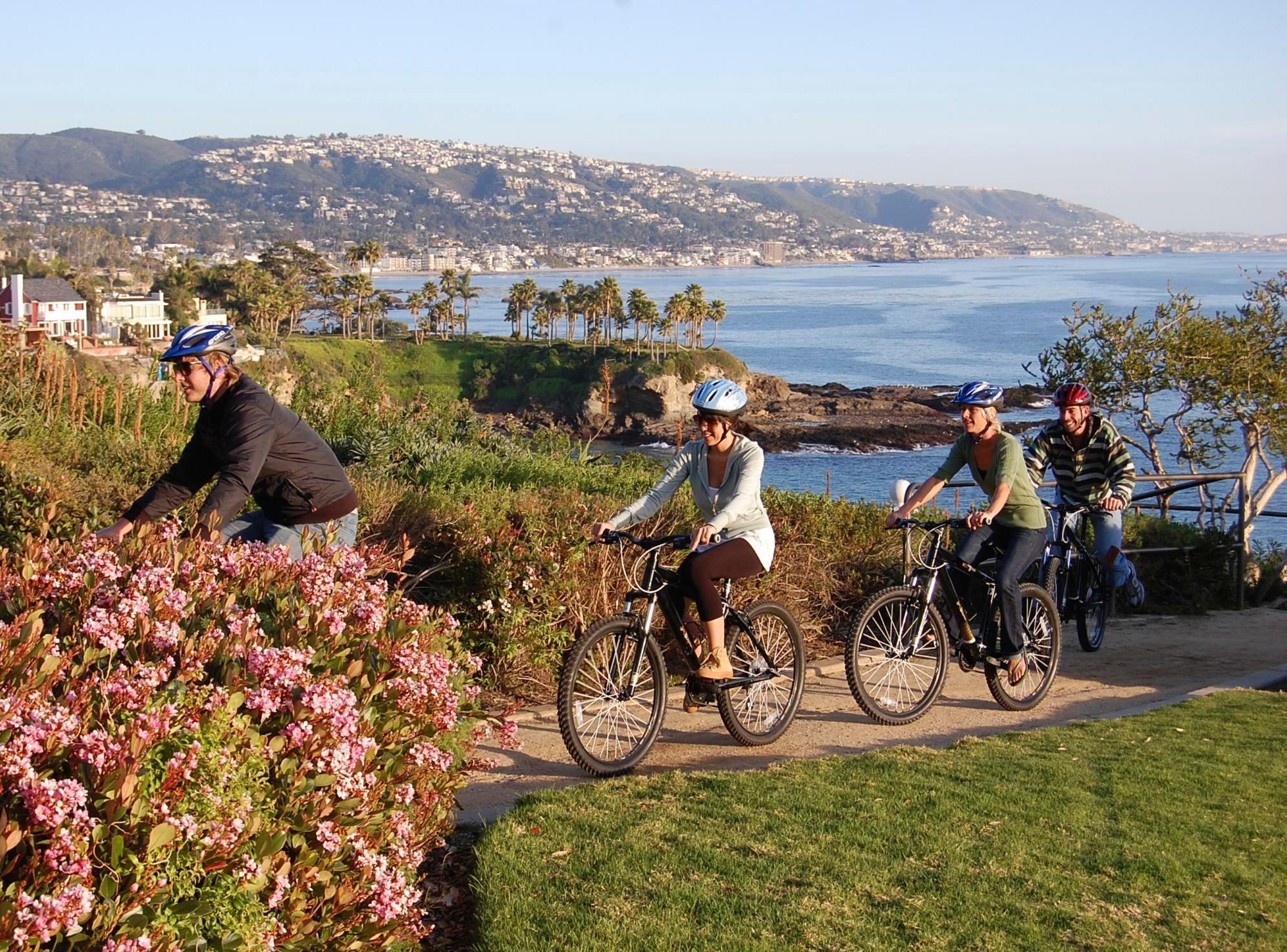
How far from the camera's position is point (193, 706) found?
3010 mm

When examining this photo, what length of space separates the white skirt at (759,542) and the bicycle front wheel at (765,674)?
12.2 inches

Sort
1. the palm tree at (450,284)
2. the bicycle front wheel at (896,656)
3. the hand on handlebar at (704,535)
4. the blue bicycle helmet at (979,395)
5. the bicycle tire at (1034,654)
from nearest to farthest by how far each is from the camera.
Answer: the hand on handlebar at (704,535)
the bicycle front wheel at (896,656)
the blue bicycle helmet at (979,395)
the bicycle tire at (1034,654)
the palm tree at (450,284)

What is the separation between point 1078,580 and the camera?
9.48 m

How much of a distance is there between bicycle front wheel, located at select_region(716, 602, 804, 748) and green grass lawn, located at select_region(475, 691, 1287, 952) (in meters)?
0.61

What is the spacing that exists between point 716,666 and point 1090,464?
4412 mm

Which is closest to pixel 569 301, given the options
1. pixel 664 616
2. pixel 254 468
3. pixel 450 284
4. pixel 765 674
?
pixel 450 284

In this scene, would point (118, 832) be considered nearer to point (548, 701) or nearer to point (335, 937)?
point (335, 937)

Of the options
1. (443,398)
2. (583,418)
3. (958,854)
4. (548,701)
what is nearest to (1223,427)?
(443,398)

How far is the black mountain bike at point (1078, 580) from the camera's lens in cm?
946

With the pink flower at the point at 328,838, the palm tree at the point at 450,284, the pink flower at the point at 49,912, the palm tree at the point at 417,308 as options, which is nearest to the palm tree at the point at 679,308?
the palm tree at the point at 450,284

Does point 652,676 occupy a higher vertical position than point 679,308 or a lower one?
higher

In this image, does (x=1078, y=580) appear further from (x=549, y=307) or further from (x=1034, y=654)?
(x=549, y=307)

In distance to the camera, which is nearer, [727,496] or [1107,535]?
[727,496]

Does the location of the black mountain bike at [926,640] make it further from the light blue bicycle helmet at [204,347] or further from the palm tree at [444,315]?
the palm tree at [444,315]
